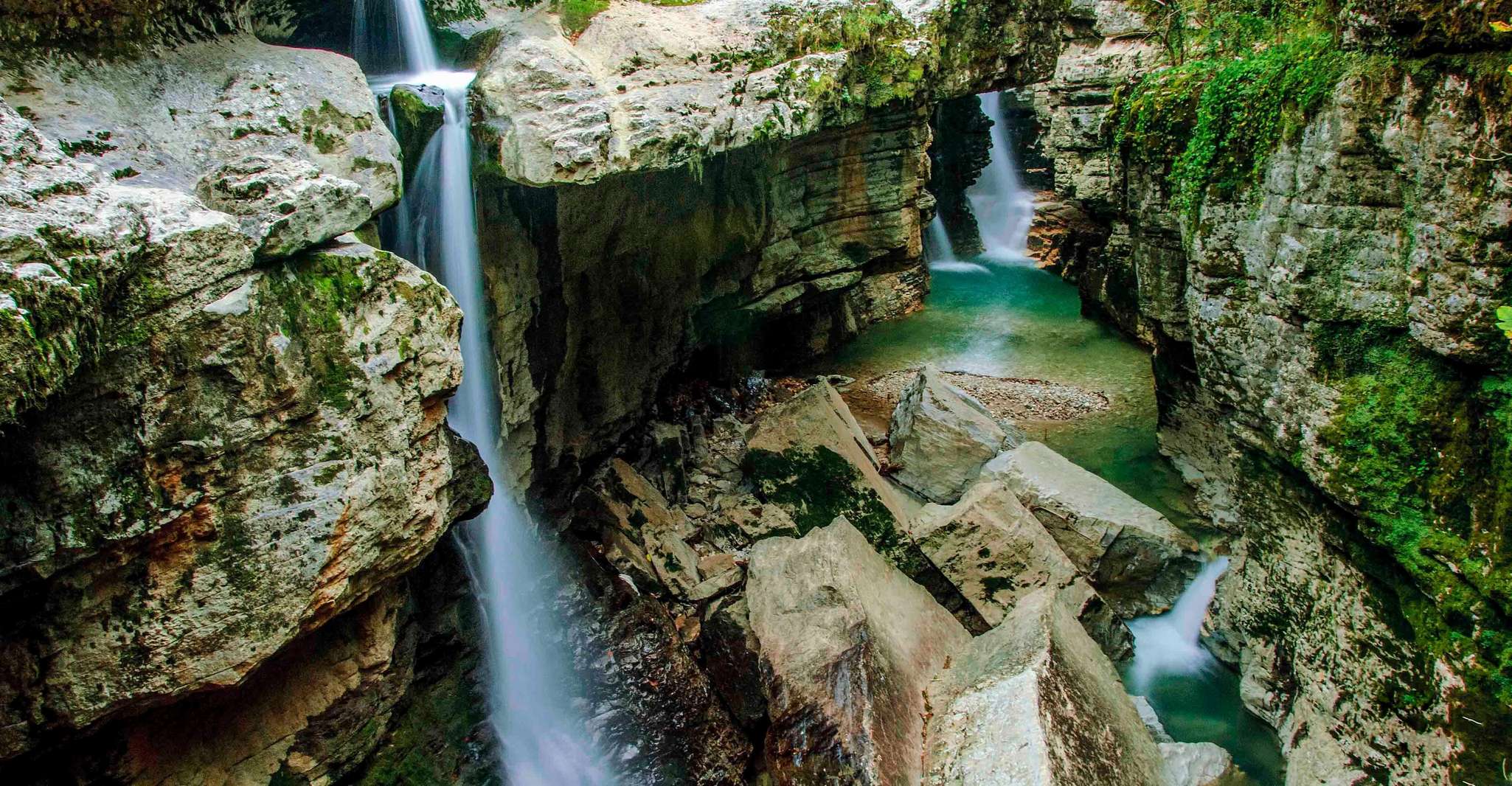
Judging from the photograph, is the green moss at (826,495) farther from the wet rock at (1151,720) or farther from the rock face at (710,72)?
the rock face at (710,72)

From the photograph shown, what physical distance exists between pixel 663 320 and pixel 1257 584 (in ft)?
23.0

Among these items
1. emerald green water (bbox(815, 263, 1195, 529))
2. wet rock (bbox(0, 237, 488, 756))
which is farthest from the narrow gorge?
emerald green water (bbox(815, 263, 1195, 529))

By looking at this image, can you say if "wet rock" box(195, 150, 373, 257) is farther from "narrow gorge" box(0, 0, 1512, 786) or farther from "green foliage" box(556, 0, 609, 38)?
"green foliage" box(556, 0, 609, 38)

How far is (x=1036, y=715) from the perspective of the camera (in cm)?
540

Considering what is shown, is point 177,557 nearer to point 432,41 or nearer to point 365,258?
point 365,258

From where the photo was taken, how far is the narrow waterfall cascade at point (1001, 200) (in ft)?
69.7

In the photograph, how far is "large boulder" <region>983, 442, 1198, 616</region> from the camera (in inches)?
334

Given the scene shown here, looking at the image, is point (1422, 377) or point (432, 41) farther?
point (432, 41)

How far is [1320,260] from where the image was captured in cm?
579

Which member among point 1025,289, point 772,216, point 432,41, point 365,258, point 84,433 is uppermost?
point 432,41

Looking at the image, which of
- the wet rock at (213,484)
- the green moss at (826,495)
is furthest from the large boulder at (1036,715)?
the wet rock at (213,484)

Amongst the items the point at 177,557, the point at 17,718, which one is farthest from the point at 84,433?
the point at 17,718

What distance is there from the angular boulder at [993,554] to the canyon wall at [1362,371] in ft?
5.24

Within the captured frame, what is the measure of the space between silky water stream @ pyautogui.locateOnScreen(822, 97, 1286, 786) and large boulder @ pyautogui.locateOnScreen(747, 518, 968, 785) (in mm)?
2195
